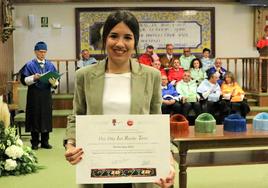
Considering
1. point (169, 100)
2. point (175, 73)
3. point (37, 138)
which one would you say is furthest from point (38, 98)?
point (175, 73)

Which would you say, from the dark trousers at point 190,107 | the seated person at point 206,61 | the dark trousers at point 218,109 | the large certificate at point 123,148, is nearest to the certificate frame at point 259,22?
the seated person at point 206,61

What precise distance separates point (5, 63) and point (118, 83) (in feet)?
23.0

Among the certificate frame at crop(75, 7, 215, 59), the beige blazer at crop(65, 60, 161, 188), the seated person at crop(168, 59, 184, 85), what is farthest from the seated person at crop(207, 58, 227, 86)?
the beige blazer at crop(65, 60, 161, 188)

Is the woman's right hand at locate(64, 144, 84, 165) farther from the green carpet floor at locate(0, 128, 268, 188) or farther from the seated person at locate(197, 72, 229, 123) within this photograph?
the seated person at locate(197, 72, 229, 123)

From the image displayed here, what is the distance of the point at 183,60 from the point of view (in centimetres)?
859

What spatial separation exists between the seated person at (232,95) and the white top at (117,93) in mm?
5789

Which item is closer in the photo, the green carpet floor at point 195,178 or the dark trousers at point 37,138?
the green carpet floor at point 195,178

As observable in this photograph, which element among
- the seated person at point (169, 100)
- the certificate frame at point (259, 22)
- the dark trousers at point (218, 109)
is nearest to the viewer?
the seated person at point (169, 100)

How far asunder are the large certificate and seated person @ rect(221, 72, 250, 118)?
230 inches

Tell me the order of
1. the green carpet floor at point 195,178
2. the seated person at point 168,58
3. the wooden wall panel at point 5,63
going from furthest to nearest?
the seated person at point 168,58 → the wooden wall panel at point 5,63 → the green carpet floor at point 195,178

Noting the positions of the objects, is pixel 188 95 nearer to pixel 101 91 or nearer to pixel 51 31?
pixel 51 31

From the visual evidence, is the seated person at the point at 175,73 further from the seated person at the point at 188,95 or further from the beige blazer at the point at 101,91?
the beige blazer at the point at 101,91

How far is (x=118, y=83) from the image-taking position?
1556 mm

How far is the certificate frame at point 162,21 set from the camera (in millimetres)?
9039
